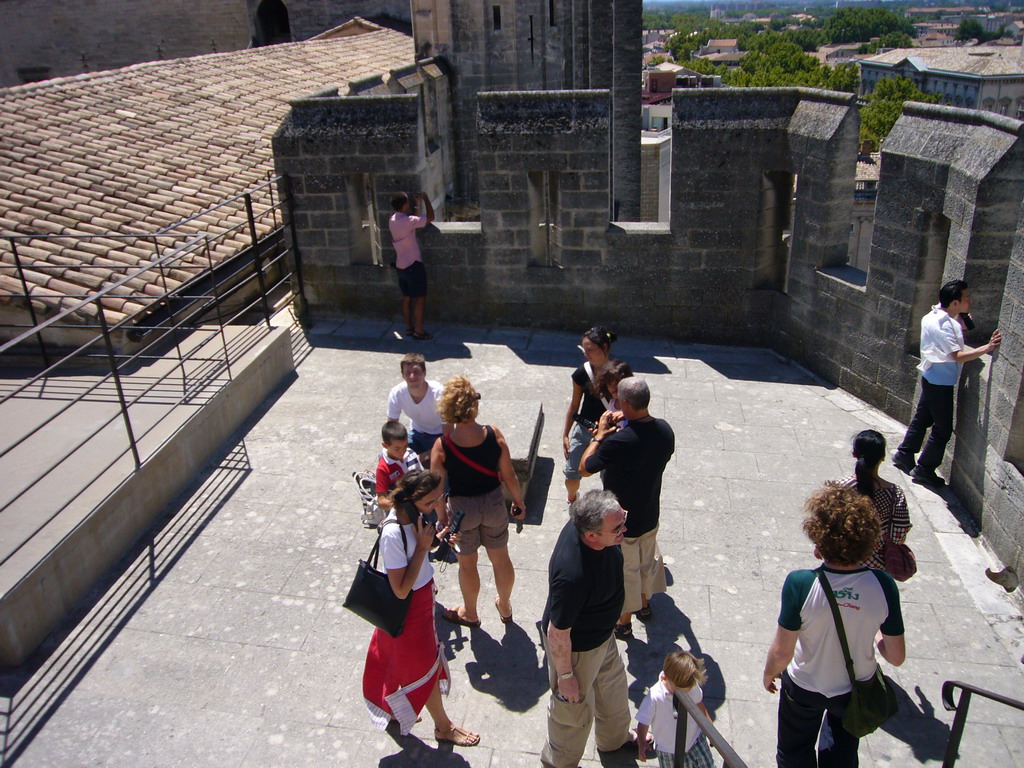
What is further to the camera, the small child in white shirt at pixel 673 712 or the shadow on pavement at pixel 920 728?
the shadow on pavement at pixel 920 728

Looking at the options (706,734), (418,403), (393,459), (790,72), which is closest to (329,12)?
(418,403)

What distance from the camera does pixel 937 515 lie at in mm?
6160

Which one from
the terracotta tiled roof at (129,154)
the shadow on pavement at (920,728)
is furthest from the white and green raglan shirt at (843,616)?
the terracotta tiled roof at (129,154)

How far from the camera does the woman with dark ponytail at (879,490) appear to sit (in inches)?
171

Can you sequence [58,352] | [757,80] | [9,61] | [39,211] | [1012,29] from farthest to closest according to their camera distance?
1. [1012,29]
2. [757,80]
3. [9,61]
4. [39,211]
5. [58,352]

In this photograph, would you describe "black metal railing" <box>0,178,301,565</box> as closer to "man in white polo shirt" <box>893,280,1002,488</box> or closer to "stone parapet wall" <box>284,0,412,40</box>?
"man in white polo shirt" <box>893,280,1002,488</box>

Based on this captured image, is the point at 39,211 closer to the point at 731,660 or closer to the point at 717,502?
the point at 717,502

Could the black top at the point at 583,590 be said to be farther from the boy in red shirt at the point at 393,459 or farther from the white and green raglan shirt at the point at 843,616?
the boy in red shirt at the point at 393,459

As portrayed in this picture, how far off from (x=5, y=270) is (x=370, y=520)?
4.83 meters

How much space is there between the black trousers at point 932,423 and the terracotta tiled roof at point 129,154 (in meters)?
6.58

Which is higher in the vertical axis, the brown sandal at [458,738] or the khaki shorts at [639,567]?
the khaki shorts at [639,567]

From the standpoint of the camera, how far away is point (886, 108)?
7275 centimetres

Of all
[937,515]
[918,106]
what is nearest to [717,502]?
[937,515]

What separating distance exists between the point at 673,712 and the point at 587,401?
223cm
